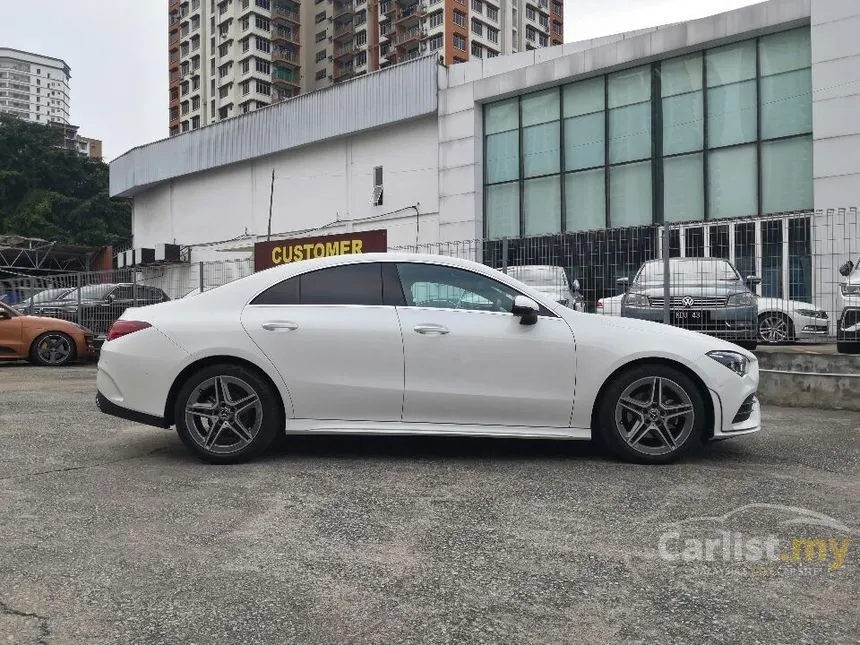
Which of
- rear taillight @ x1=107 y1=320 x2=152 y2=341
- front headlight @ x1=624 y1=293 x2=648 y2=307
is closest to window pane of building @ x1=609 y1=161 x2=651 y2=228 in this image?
front headlight @ x1=624 y1=293 x2=648 y2=307

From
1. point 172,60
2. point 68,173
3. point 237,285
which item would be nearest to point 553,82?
point 237,285

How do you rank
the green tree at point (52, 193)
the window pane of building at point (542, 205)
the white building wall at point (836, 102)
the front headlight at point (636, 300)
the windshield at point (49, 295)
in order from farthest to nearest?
the green tree at point (52, 193) → the window pane of building at point (542, 205) → the white building wall at point (836, 102) → the windshield at point (49, 295) → the front headlight at point (636, 300)

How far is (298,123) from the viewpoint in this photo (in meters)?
29.5

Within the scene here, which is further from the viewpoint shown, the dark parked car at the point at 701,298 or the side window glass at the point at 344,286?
the dark parked car at the point at 701,298

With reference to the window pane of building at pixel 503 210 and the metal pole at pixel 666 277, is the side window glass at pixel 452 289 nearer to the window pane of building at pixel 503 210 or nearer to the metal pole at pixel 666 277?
the metal pole at pixel 666 277

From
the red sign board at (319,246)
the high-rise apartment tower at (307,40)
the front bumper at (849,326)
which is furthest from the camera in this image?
the high-rise apartment tower at (307,40)

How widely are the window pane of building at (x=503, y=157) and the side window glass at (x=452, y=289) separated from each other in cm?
1815

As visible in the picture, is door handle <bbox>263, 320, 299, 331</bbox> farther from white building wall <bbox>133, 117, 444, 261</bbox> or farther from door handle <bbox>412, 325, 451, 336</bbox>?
white building wall <bbox>133, 117, 444, 261</bbox>

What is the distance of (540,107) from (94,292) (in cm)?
1368

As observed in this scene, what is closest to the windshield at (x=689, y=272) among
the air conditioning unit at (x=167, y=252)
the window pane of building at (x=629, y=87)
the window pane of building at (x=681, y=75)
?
the window pane of building at (x=681, y=75)

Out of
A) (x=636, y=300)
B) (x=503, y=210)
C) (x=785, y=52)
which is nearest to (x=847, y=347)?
(x=636, y=300)

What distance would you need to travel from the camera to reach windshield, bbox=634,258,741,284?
9.27m

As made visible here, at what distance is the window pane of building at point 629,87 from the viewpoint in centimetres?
2003

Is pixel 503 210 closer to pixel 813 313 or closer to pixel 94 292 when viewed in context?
pixel 94 292
